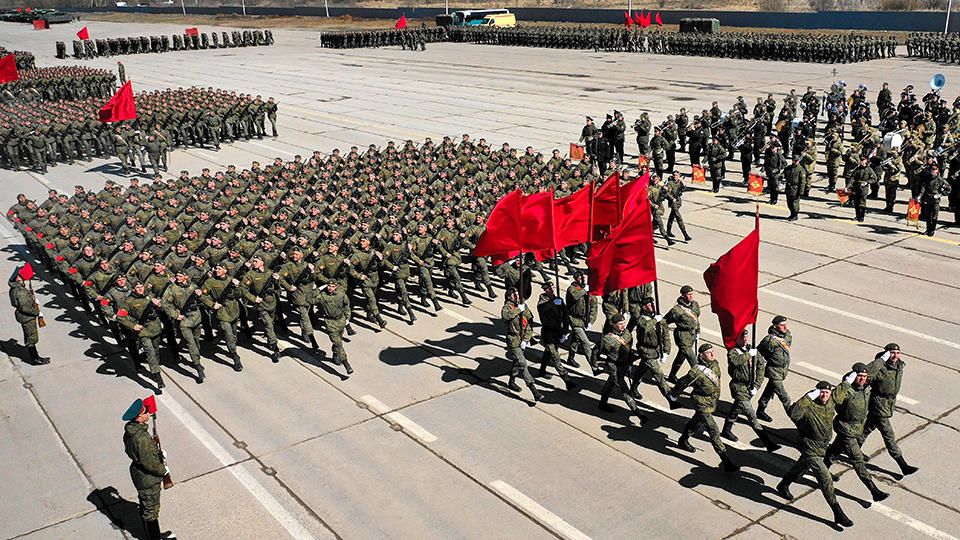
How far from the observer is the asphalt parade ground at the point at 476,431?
934 centimetres

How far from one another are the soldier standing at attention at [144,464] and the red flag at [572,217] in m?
6.68

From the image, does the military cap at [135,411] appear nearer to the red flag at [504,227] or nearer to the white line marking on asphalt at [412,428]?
the white line marking on asphalt at [412,428]

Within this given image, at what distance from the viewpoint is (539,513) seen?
937cm

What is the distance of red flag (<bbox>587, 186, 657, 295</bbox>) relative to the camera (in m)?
11.6

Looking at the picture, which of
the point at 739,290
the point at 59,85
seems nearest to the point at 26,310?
the point at 739,290

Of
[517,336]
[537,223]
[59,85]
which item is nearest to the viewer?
[517,336]

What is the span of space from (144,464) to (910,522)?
837cm

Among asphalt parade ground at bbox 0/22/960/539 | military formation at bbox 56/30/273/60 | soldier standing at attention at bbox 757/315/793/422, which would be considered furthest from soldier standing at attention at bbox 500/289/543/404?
military formation at bbox 56/30/273/60

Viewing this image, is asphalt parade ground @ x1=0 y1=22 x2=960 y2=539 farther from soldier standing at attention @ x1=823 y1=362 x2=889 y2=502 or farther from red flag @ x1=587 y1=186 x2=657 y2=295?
red flag @ x1=587 y1=186 x2=657 y2=295

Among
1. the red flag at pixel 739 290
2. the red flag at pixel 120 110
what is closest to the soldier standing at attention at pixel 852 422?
the red flag at pixel 739 290

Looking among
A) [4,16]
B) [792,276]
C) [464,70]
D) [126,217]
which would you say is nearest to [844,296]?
[792,276]

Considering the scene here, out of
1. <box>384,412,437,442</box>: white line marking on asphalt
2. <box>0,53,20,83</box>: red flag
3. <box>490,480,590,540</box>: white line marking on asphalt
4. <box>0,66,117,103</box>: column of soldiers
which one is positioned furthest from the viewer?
<box>0,66,117,103</box>: column of soldiers

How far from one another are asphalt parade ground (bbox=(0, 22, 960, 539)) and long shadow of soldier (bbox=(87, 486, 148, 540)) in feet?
0.08

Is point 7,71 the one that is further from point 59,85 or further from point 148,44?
point 148,44
